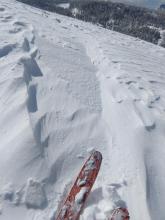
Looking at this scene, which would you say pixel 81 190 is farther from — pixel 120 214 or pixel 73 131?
pixel 73 131

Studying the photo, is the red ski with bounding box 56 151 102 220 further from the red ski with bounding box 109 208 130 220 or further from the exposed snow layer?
the red ski with bounding box 109 208 130 220

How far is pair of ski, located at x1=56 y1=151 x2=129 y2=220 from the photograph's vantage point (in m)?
3.56

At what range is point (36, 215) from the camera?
11.7 ft

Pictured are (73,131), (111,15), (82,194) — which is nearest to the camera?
(82,194)

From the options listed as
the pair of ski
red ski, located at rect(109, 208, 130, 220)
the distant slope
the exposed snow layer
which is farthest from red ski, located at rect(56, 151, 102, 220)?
the distant slope

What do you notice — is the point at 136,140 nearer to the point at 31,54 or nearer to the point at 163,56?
the point at 31,54

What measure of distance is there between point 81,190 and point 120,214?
61 cm

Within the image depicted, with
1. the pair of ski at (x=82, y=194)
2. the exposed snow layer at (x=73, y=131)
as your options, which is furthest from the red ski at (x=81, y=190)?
the exposed snow layer at (x=73, y=131)

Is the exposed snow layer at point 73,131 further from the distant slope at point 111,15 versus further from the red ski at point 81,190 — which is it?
the distant slope at point 111,15

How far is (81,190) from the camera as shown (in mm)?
3906

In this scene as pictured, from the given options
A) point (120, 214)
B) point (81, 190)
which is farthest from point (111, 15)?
point (120, 214)

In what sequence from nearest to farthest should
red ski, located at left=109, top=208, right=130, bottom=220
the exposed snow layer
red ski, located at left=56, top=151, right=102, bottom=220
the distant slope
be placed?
red ski, located at left=109, top=208, right=130, bottom=220, red ski, located at left=56, top=151, right=102, bottom=220, the exposed snow layer, the distant slope

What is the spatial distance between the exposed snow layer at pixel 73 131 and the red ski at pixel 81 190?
4.2 inches

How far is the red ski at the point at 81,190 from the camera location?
11.9 ft
